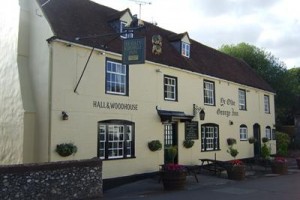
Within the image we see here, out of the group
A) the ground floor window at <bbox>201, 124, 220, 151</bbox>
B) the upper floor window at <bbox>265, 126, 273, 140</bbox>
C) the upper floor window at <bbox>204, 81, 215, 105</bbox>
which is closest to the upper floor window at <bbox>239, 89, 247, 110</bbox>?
the upper floor window at <bbox>204, 81, 215, 105</bbox>

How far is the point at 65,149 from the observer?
13039 mm

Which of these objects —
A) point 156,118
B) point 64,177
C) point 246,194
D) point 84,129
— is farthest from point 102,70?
point 246,194

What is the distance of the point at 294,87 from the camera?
37469mm

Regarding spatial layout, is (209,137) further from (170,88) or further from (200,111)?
(170,88)

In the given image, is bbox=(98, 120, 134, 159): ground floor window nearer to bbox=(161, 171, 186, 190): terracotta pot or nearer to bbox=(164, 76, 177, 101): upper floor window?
bbox=(161, 171, 186, 190): terracotta pot

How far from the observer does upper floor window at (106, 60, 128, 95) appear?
15291mm

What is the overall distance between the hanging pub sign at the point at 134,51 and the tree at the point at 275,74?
25.4 metres

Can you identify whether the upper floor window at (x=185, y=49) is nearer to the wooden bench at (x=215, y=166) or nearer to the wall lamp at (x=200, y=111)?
the wall lamp at (x=200, y=111)

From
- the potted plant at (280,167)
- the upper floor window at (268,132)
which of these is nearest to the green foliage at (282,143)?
the upper floor window at (268,132)

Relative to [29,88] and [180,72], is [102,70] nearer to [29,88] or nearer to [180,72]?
[29,88]

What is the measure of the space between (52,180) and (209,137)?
11760mm

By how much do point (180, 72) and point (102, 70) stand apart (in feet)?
17.5

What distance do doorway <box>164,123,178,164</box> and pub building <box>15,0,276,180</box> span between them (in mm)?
53

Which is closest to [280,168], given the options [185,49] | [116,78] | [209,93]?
[209,93]
